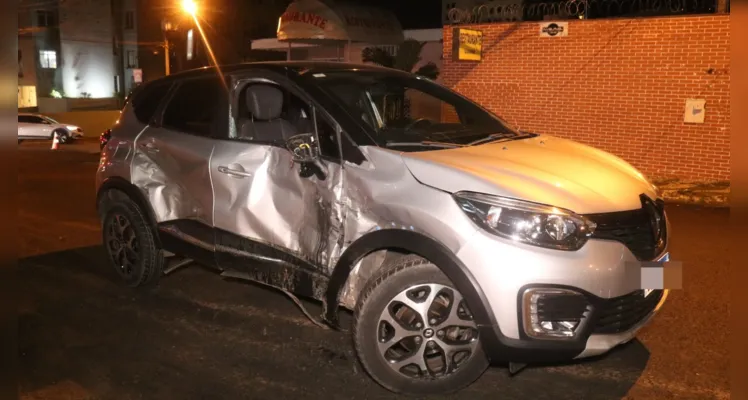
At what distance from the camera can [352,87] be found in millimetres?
4988

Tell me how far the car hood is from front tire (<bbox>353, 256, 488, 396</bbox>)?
515 millimetres

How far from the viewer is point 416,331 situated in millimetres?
3834

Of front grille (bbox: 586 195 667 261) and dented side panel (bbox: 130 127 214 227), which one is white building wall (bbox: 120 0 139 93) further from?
front grille (bbox: 586 195 667 261)

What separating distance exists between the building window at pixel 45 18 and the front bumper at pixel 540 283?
48007 mm

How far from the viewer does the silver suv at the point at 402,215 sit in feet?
11.5

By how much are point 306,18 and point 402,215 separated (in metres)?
14.6

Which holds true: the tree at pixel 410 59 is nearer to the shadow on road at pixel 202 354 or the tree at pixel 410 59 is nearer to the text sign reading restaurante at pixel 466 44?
the text sign reading restaurante at pixel 466 44

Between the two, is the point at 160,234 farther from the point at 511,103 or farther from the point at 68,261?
the point at 511,103

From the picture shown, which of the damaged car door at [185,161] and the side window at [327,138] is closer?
the side window at [327,138]

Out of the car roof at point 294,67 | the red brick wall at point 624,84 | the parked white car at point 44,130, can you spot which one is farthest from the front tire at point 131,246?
the parked white car at point 44,130

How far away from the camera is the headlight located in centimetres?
349

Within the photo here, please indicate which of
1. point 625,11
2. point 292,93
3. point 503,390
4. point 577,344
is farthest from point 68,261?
point 625,11

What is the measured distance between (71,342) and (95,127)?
2946cm

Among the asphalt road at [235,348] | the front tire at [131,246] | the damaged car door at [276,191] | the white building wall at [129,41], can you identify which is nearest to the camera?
the asphalt road at [235,348]
